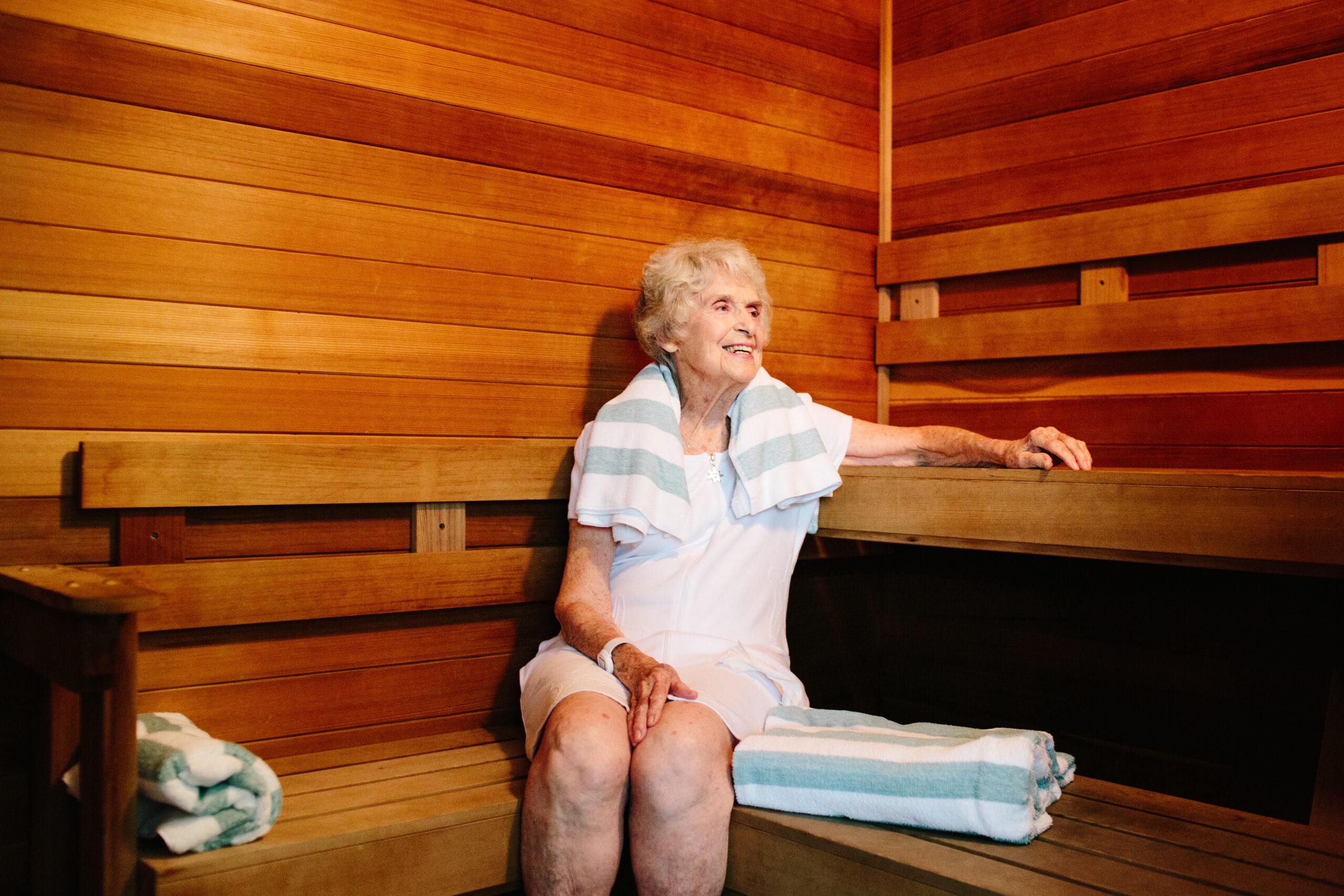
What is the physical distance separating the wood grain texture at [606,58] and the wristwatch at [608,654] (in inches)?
54.0

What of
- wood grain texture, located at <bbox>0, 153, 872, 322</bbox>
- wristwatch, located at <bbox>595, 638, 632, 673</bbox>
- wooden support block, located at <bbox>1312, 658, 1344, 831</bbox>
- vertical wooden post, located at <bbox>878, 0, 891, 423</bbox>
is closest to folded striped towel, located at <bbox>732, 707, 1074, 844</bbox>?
wristwatch, located at <bbox>595, 638, 632, 673</bbox>

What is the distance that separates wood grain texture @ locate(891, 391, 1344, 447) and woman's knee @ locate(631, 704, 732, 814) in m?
1.39

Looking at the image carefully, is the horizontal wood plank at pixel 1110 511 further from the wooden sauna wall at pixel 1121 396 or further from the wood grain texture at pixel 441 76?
the wood grain texture at pixel 441 76

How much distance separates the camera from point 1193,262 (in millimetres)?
2578

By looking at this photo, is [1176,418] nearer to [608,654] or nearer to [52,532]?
[608,654]

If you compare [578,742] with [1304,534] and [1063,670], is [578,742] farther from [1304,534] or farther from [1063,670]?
[1063,670]

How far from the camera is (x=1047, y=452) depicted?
2.13m

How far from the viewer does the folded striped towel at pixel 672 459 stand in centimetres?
220

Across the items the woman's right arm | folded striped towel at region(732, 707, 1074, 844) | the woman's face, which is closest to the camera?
folded striped towel at region(732, 707, 1074, 844)

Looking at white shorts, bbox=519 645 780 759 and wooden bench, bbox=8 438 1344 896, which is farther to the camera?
white shorts, bbox=519 645 780 759

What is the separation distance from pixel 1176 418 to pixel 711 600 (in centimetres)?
123

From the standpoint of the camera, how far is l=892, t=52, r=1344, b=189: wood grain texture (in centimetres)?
243

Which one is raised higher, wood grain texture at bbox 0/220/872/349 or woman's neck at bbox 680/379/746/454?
wood grain texture at bbox 0/220/872/349

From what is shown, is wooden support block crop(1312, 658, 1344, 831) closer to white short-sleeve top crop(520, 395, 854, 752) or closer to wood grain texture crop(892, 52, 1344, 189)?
white short-sleeve top crop(520, 395, 854, 752)
